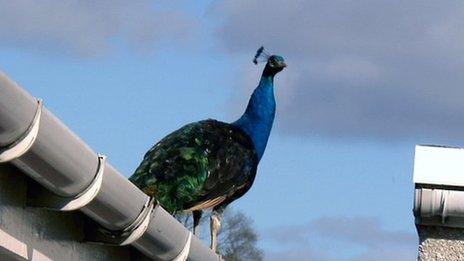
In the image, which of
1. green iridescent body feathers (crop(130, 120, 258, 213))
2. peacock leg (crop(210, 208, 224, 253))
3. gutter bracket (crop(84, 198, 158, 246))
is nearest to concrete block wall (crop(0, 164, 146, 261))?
gutter bracket (crop(84, 198, 158, 246))

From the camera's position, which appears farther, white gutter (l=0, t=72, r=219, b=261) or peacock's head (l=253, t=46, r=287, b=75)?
peacock's head (l=253, t=46, r=287, b=75)

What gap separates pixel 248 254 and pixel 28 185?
1086 inches

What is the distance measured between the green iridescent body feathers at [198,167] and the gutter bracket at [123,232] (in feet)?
11.6

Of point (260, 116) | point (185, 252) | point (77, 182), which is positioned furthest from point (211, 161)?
point (77, 182)

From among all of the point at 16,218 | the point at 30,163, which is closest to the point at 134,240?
the point at 16,218

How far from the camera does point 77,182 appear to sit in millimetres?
5711

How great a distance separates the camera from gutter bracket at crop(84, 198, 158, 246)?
21.2 ft

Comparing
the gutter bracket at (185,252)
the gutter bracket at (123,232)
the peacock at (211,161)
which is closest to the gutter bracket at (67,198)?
the gutter bracket at (123,232)

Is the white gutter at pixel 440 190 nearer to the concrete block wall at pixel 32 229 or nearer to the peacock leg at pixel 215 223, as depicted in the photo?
the peacock leg at pixel 215 223

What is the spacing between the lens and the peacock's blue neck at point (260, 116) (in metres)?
13.4

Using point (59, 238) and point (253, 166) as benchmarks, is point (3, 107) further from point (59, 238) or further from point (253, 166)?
point (253, 166)

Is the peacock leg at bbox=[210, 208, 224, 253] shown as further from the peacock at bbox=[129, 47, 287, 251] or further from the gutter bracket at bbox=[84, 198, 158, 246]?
the gutter bracket at bbox=[84, 198, 158, 246]

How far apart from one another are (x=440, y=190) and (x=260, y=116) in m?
4.07

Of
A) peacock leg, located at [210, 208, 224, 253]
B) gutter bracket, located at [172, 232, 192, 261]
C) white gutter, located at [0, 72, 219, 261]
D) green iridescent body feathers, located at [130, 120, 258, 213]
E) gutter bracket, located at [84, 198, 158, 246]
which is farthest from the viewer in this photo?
peacock leg, located at [210, 208, 224, 253]
